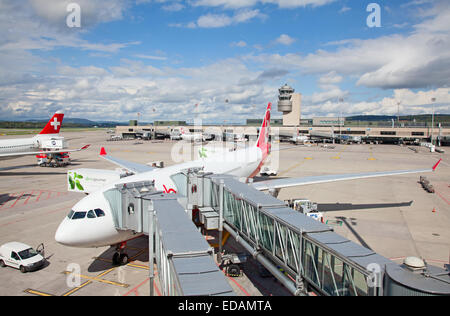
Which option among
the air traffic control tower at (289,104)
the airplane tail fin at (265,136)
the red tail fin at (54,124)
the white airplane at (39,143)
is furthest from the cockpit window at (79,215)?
the air traffic control tower at (289,104)

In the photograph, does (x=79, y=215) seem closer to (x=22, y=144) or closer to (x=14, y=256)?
(x=14, y=256)

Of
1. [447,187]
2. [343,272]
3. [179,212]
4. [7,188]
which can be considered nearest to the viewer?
[343,272]

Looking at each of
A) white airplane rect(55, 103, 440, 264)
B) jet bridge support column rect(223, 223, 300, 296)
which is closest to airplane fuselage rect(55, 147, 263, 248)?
white airplane rect(55, 103, 440, 264)

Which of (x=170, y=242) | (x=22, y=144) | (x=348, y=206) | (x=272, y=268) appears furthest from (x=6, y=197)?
(x=348, y=206)

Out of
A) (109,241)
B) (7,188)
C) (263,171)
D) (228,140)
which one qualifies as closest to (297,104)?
(228,140)

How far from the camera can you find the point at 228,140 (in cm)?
13588

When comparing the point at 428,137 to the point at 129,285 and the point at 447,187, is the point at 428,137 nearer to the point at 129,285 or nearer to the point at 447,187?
the point at 447,187

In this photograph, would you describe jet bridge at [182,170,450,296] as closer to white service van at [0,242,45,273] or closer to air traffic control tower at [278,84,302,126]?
white service van at [0,242,45,273]

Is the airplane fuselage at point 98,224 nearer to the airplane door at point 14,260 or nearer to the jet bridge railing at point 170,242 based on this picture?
the jet bridge railing at point 170,242

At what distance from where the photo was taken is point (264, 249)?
14.1 m

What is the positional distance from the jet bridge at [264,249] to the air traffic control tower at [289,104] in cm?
16342

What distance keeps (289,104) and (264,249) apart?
17012 cm
